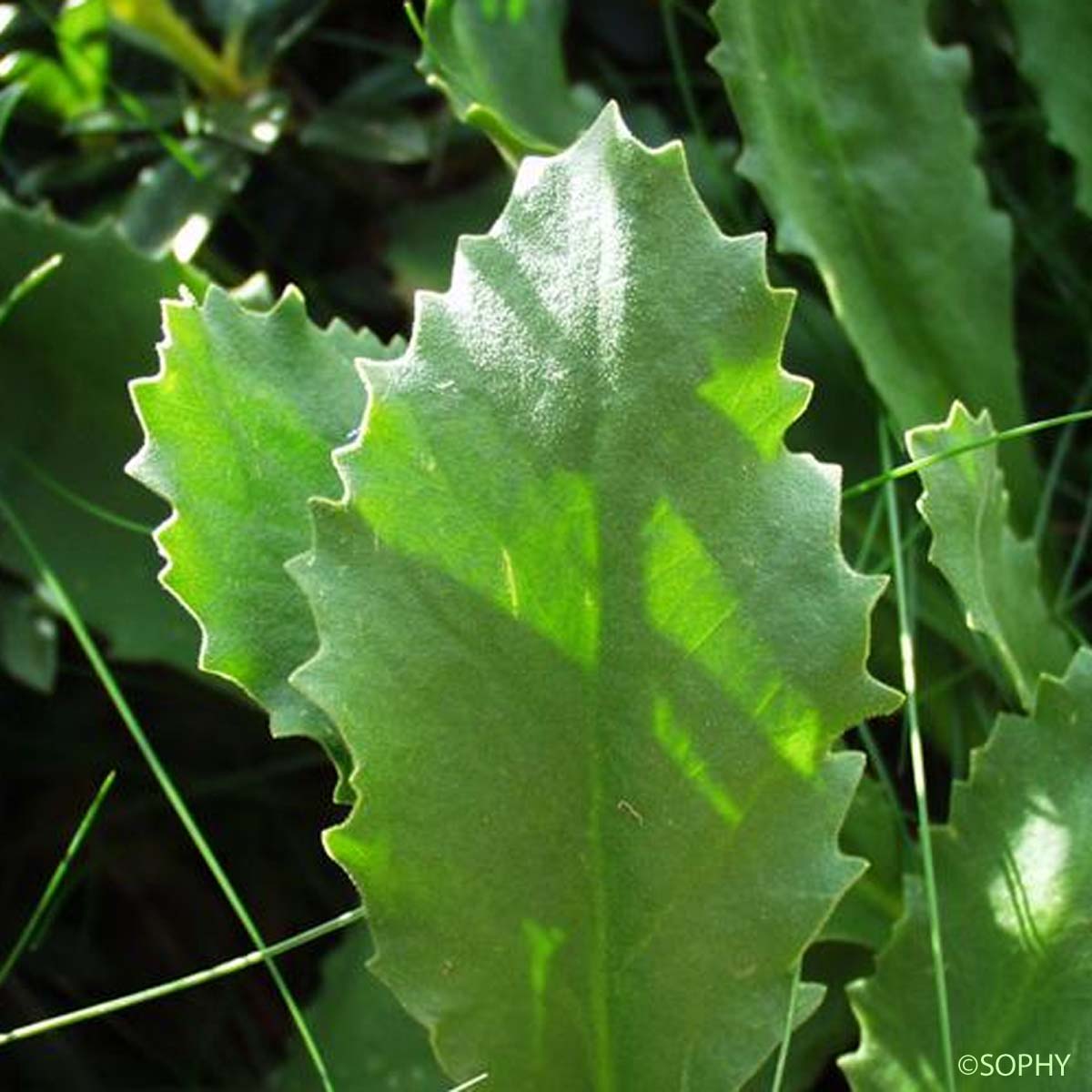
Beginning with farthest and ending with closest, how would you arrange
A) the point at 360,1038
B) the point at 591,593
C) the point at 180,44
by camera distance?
the point at 180,44 → the point at 360,1038 → the point at 591,593

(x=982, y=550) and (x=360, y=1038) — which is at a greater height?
(x=982, y=550)

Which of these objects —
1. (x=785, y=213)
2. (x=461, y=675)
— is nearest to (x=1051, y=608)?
(x=785, y=213)

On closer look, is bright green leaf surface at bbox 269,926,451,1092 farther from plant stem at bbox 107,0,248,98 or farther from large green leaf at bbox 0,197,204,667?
plant stem at bbox 107,0,248,98

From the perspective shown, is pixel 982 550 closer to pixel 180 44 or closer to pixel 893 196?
pixel 893 196

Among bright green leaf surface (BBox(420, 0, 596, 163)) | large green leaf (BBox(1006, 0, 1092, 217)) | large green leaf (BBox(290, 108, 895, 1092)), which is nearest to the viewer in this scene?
large green leaf (BBox(290, 108, 895, 1092))

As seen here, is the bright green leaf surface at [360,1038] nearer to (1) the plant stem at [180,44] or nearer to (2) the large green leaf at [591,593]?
(2) the large green leaf at [591,593]

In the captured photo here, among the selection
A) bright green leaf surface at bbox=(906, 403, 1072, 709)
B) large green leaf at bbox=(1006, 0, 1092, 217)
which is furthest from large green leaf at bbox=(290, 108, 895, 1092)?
large green leaf at bbox=(1006, 0, 1092, 217)

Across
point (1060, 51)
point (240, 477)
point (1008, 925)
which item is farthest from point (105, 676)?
point (1060, 51)
